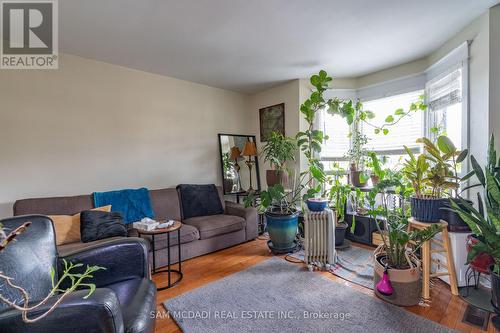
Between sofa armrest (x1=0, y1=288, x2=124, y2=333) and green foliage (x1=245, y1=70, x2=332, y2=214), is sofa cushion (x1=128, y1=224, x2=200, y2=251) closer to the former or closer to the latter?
green foliage (x1=245, y1=70, x2=332, y2=214)

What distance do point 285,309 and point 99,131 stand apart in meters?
2.81

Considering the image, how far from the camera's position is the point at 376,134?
3299mm

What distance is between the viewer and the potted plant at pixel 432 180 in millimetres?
2021

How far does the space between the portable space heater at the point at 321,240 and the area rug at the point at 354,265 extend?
0.14 meters

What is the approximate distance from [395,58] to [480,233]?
7.09 feet

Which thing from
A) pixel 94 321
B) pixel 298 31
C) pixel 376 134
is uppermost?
pixel 298 31

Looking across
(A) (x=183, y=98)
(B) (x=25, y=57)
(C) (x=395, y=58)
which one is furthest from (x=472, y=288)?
(B) (x=25, y=57)

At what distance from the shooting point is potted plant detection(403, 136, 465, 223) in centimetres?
202

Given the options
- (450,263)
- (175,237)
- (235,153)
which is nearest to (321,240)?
(450,263)

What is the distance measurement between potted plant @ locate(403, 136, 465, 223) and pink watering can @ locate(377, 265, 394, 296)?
63cm

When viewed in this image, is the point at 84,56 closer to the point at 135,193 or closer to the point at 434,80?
the point at 135,193

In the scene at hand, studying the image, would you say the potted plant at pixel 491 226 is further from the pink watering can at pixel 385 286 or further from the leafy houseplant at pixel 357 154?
the leafy houseplant at pixel 357 154

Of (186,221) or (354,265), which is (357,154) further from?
(186,221)

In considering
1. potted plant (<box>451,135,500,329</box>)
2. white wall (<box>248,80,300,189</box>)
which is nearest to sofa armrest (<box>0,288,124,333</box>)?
potted plant (<box>451,135,500,329</box>)
